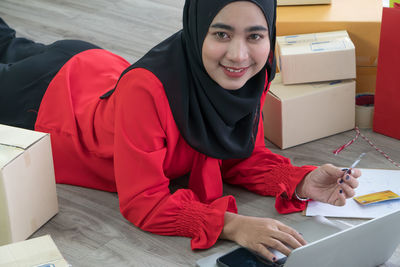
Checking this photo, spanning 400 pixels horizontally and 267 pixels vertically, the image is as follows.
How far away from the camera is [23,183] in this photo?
1730mm

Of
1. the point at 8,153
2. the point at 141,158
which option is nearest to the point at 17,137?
the point at 8,153

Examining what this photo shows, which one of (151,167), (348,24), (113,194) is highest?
(348,24)

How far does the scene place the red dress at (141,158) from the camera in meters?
1.68

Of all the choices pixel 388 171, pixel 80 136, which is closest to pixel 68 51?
pixel 80 136

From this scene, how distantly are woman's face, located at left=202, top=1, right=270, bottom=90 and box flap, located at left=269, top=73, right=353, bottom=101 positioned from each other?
57 centimetres

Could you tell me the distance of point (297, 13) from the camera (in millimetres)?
2439

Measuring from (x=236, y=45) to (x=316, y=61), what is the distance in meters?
0.77

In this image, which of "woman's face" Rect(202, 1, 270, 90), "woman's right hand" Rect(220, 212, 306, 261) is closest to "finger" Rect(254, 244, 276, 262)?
"woman's right hand" Rect(220, 212, 306, 261)

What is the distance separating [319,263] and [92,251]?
68 cm

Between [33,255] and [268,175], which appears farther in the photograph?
[268,175]

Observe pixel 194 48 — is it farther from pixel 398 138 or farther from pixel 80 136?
pixel 398 138

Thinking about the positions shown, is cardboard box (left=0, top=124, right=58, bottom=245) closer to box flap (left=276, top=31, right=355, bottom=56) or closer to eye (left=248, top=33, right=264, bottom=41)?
eye (left=248, top=33, right=264, bottom=41)

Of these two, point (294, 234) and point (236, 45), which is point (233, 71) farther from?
point (294, 234)

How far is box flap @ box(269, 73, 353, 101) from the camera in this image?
2211 mm
